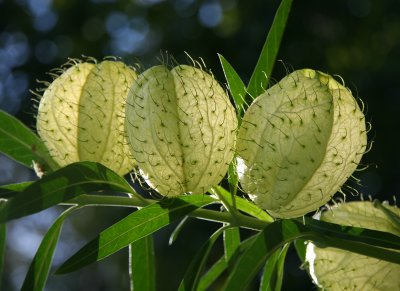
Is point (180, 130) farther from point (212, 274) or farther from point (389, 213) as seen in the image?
point (212, 274)

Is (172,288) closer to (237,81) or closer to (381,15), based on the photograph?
(381,15)

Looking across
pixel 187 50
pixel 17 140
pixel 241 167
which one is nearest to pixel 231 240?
pixel 241 167

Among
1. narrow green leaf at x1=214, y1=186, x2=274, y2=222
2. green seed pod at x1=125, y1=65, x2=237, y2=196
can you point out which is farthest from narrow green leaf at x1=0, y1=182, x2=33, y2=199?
narrow green leaf at x1=214, y1=186, x2=274, y2=222

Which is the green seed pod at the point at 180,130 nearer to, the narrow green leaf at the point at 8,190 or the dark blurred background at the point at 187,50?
the narrow green leaf at the point at 8,190

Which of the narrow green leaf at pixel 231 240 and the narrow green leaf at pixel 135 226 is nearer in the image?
the narrow green leaf at pixel 135 226

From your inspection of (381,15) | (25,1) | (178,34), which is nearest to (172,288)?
(178,34)

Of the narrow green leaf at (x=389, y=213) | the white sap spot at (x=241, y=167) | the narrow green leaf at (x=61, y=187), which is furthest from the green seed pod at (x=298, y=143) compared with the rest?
the narrow green leaf at (x=61, y=187)
